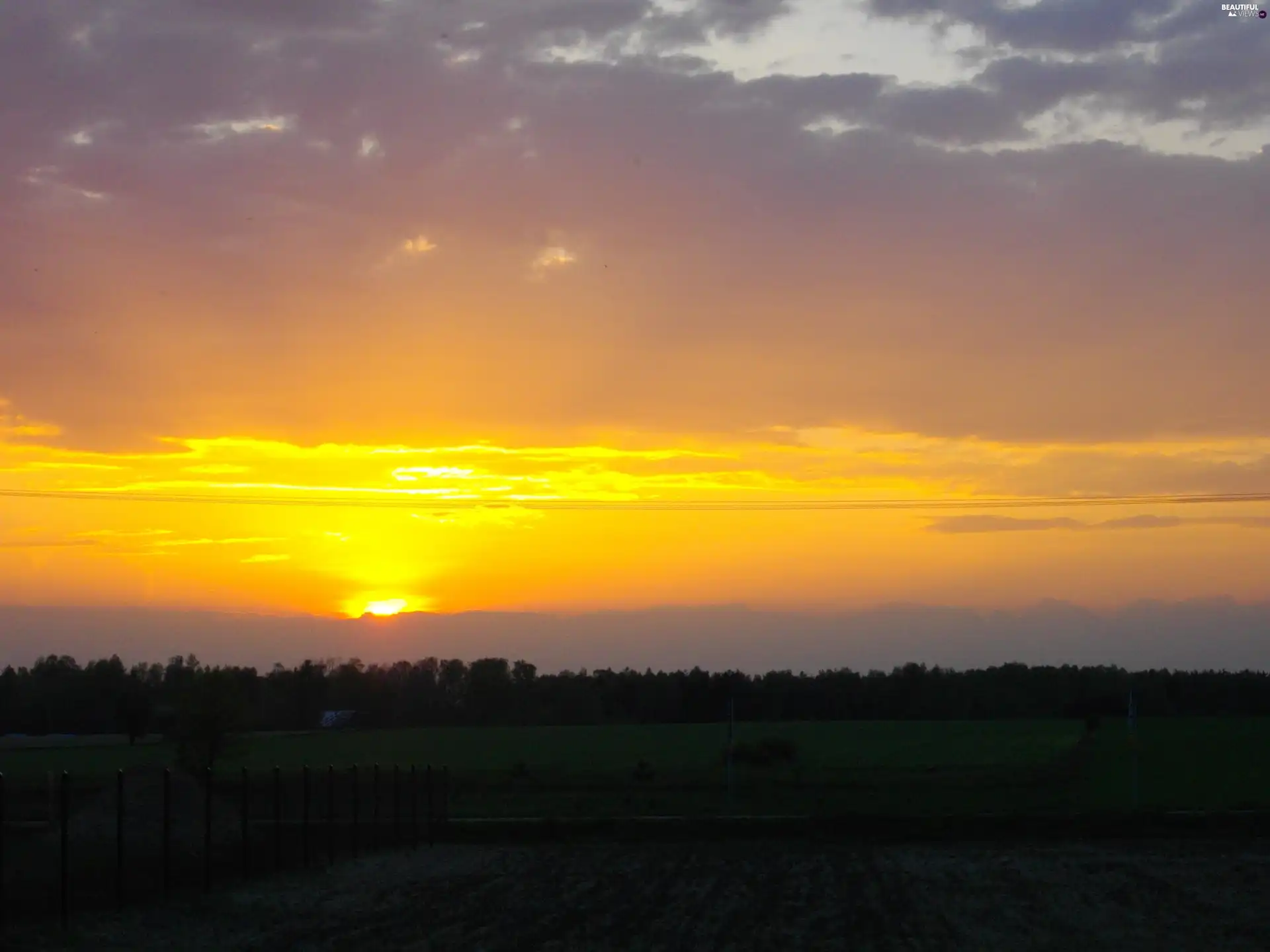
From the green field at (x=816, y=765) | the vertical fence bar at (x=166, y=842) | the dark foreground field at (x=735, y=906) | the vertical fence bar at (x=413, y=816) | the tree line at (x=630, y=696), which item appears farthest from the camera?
the tree line at (x=630, y=696)

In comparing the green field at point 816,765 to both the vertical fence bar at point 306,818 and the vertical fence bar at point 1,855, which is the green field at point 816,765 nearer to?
the vertical fence bar at point 306,818

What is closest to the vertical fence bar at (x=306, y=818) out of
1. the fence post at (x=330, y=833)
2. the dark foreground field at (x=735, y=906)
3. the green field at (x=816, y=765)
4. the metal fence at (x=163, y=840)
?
the metal fence at (x=163, y=840)

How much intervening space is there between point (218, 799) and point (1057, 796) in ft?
84.5

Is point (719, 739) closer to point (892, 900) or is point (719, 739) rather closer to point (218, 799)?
point (218, 799)

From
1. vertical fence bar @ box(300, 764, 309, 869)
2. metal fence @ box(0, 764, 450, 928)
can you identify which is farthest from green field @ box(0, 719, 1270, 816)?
vertical fence bar @ box(300, 764, 309, 869)

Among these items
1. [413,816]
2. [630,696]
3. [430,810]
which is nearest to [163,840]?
[413,816]

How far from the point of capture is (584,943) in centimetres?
1444

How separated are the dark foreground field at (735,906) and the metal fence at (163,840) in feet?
2.53

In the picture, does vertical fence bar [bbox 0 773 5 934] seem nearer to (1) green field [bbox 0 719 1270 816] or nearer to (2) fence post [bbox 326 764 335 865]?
(2) fence post [bbox 326 764 335 865]

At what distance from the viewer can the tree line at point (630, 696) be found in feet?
331

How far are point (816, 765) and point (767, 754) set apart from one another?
340cm

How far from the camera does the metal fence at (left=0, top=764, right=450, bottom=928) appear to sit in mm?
16516

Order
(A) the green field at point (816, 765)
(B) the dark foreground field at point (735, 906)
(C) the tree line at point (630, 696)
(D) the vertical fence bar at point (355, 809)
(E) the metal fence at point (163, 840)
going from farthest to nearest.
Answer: (C) the tree line at point (630, 696) → (A) the green field at point (816, 765) → (D) the vertical fence bar at point (355, 809) → (E) the metal fence at point (163, 840) → (B) the dark foreground field at point (735, 906)

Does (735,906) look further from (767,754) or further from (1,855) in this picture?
(767,754)
